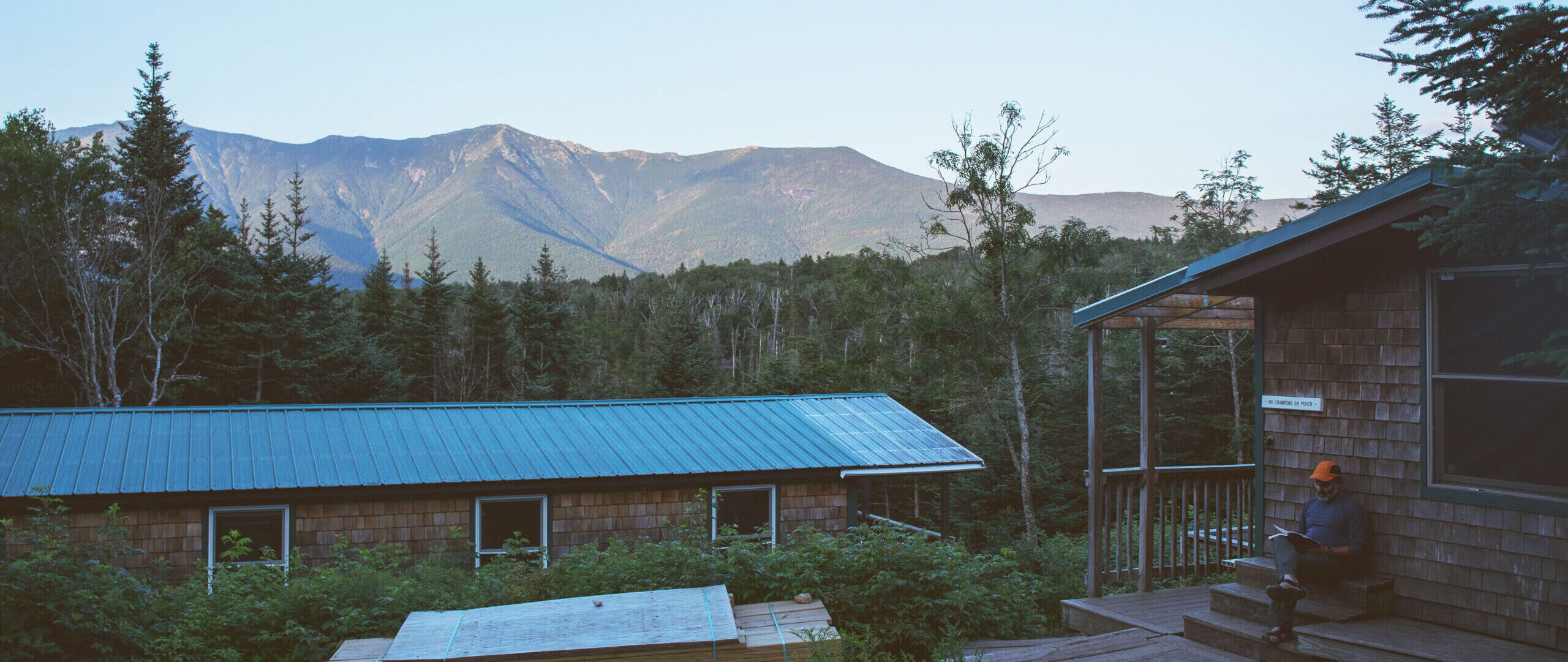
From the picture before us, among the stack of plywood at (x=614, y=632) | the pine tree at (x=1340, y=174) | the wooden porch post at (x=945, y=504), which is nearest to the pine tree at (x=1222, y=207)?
the pine tree at (x=1340, y=174)

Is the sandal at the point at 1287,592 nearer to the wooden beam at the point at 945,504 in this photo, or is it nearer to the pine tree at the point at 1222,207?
the wooden beam at the point at 945,504

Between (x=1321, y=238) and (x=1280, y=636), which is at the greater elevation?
(x=1321, y=238)

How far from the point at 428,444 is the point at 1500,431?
36.8 feet

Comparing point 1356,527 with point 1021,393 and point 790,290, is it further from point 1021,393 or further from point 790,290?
point 790,290

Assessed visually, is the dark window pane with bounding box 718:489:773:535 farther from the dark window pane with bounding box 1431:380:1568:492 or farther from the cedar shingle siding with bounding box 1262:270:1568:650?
the dark window pane with bounding box 1431:380:1568:492

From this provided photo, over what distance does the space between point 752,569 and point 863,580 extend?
753mm

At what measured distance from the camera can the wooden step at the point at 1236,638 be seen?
508cm

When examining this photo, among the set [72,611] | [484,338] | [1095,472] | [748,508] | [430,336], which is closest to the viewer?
[72,611]

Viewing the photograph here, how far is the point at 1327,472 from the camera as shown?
5.60 metres

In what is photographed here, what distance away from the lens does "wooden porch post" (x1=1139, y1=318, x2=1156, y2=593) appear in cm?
Result: 690

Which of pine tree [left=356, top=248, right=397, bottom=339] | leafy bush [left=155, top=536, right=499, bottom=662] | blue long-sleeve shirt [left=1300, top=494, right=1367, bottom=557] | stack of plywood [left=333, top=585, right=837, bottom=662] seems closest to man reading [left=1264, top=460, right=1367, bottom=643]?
blue long-sleeve shirt [left=1300, top=494, right=1367, bottom=557]

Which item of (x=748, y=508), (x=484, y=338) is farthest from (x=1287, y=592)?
(x=484, y=338)

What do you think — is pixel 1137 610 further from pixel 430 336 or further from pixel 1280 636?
pixel 430 336

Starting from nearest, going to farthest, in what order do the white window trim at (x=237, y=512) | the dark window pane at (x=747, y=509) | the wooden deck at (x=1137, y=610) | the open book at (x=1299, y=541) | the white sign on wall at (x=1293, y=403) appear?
1. the open book at (x=1299, y=541)
2. the white sign on wall at (x=1293, y=403)
3. the wooden deck at (x=1137, y=610)
4. the white window trim at (x=237, y=512)
5. the dark window pane at (x=747, y=509)
